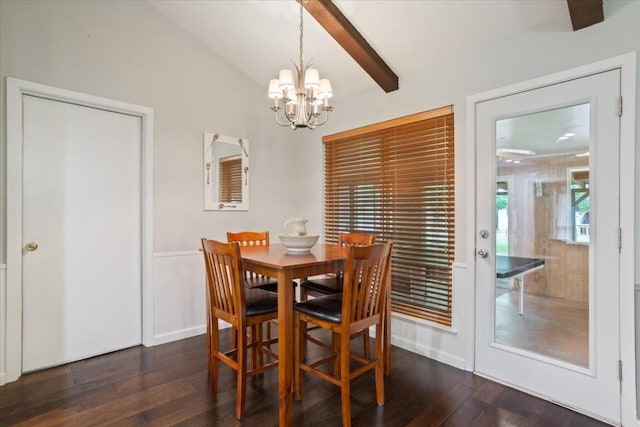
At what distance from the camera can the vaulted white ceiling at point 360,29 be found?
2.18 metres

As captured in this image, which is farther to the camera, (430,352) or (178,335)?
(178,335)

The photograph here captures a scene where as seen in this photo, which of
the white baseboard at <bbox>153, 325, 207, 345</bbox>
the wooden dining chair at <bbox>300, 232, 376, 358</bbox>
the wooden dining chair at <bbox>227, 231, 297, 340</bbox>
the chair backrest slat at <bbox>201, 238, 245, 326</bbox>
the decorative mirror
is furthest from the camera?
the decorative mirror

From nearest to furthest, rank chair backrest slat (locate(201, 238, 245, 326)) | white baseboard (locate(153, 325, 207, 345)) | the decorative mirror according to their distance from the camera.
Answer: chair backrest slat (locate(201, 238, 245, 326)), white baseboard (locate(153, 325, 207, 345)), the decorative mirror

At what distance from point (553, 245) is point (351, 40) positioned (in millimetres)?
2080

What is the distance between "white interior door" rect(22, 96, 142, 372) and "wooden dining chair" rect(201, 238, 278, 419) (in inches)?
47.2

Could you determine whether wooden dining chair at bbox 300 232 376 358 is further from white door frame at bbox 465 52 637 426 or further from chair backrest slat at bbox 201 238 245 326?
white door frame at bbox 465 52 637 426

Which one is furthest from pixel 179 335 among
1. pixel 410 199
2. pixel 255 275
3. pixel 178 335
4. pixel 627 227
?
pixel 627 227

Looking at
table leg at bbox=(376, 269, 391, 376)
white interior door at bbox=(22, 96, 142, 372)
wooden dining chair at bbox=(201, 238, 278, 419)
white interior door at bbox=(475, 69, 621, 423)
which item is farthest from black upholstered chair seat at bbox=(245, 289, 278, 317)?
white interior door at bbox=(475, 69, 621, 423)

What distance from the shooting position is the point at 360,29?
258 centimetres

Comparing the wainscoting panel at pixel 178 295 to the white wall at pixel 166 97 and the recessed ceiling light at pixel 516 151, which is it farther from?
the recessed ceiling light at pixel 516 151

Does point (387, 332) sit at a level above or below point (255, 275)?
below

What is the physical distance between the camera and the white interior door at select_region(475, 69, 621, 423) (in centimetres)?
192

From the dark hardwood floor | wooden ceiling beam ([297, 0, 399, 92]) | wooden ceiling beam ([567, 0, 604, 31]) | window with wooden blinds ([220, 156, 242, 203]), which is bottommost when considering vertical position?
the dark hardwood floor

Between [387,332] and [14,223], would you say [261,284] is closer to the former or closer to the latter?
[387,332]
